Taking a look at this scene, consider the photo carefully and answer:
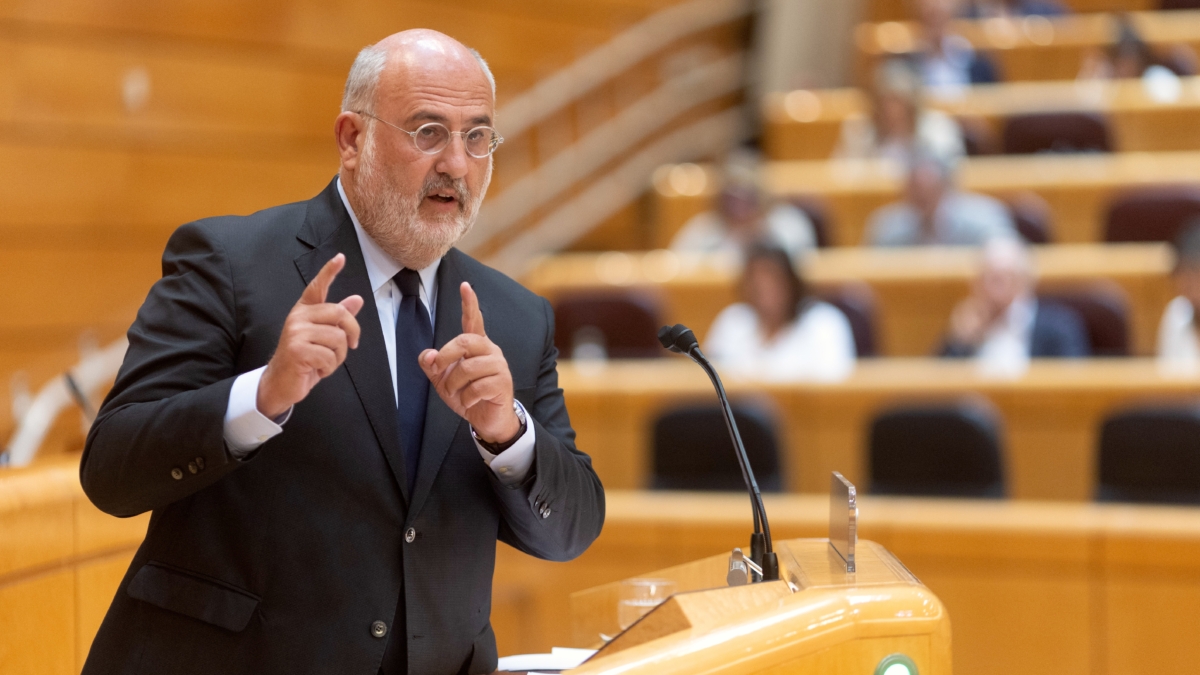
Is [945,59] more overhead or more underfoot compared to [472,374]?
more overhead

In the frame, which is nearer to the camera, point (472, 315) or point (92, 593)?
point (472, 315)

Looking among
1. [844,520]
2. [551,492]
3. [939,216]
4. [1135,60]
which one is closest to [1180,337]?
[939,216]

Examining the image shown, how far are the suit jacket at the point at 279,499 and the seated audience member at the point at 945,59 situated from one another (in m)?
4.75

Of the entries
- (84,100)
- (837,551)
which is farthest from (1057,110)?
(837,551)

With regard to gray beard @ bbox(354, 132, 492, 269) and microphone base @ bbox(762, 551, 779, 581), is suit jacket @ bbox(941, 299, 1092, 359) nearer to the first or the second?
microphone base @ bbox(762, 551, 779, 581)

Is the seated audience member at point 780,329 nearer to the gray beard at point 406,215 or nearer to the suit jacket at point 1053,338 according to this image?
the suit jacket at point 1053,338

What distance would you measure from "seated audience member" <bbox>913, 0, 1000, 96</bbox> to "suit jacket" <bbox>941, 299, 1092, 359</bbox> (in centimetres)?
221

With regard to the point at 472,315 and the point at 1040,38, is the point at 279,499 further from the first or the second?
the point at 1040,38

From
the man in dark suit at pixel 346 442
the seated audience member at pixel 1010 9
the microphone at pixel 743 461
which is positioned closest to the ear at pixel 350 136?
the man in dark suit at pixel 346 442

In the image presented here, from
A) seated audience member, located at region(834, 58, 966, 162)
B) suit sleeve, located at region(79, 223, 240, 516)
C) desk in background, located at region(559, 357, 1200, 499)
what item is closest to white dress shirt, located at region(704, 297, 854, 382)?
desk in background, located at region(559, 357, 1200, 499)

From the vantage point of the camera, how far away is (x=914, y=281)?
3.98 meters

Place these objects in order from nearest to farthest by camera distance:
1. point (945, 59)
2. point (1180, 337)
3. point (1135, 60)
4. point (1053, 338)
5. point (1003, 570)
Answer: point (1003, 570) < point (1180, 337) < point (1053, 338) < point (1135, 60) < point (945, 59)

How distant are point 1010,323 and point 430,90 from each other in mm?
2689

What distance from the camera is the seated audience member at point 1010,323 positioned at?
11.5 feet
